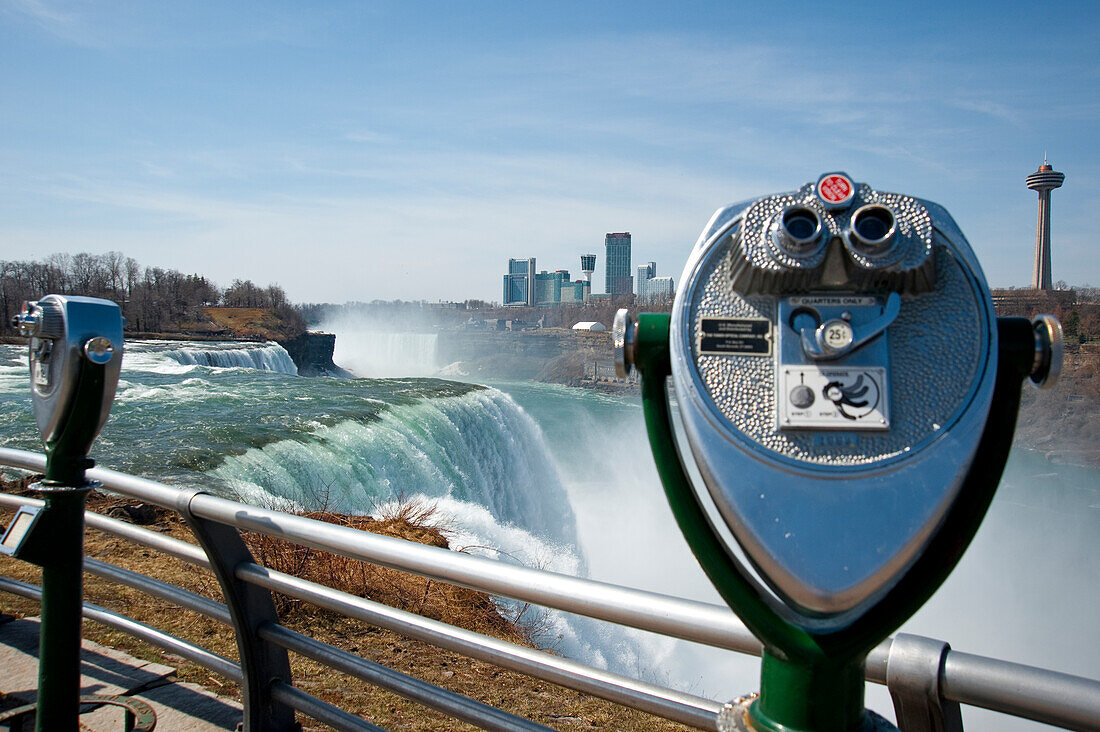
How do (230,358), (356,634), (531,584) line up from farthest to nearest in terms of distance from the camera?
(230,358) < (356,634) < (531,584)

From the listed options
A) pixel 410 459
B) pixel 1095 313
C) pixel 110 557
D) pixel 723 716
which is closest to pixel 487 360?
pixel 1095 313

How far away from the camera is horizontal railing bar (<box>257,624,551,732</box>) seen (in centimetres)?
144

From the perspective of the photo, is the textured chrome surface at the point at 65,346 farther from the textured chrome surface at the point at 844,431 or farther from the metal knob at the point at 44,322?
the textured chrome surface at the point at 844,431

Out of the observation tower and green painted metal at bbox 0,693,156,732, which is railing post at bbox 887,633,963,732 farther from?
the observation tower

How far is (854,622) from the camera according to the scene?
88 cm

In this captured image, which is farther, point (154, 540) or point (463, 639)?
point (154, 540)

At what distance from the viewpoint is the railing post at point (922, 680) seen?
0.98m

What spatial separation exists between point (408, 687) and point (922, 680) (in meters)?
1.00

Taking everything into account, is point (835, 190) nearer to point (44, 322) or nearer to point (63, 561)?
point (44, 322)

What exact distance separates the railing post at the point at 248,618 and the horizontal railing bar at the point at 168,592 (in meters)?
0.07

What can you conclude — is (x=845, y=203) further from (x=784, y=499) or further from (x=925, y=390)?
(x=784, y=499)

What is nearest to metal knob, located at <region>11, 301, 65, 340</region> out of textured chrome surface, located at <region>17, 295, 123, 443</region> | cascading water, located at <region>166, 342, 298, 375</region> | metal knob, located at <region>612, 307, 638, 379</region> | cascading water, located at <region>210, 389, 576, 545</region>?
textured chrome surface, located at <region>17, 295, 123, 443</region>

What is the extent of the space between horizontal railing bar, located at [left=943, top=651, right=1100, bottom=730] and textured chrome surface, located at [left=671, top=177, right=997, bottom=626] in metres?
0.22

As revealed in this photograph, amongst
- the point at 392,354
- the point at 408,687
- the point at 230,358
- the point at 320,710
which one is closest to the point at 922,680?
the point at 408,687
